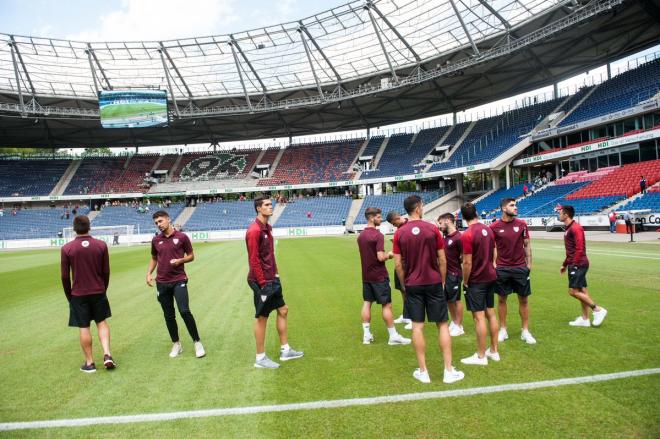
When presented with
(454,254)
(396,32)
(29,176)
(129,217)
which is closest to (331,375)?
(454,254)

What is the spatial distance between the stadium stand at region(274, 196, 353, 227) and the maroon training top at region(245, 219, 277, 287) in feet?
139

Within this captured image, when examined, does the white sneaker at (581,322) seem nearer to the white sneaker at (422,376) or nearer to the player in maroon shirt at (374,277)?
the player in maroon shirt at (374,277)

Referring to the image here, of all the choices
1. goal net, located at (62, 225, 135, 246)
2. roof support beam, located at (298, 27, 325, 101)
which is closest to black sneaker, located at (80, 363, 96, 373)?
roof support beam, located at (298, 27, 325, 101)

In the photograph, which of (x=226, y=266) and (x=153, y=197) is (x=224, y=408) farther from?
(x=153, y=197)

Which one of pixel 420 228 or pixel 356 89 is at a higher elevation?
pixel 356 89

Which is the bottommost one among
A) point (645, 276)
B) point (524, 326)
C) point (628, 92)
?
point (645, 276)

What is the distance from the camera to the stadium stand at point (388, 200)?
Result: 48.3 m

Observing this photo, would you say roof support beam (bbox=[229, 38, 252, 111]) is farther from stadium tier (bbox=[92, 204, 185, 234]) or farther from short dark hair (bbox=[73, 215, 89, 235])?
short dark hair (bbox=[73, 215, 89, 235])

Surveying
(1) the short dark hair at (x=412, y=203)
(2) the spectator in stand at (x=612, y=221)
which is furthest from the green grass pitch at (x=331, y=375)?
(2) the spectator in stand at (x=612, y=221)

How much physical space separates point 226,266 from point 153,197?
156 ft

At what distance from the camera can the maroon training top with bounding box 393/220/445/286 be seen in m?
4.95

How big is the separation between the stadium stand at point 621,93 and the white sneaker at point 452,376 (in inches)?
1433

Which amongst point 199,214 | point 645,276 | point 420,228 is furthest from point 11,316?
point 199,214

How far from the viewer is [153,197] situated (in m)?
60.7
